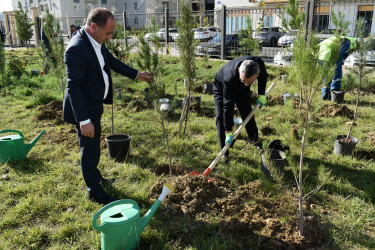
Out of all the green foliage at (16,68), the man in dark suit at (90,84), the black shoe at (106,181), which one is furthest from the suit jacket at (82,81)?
the green foliage at (16,68)

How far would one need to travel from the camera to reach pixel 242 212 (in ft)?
9.06

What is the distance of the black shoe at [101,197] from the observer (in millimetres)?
2906

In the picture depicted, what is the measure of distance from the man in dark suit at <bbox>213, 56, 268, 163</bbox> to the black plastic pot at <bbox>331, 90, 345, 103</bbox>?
10.6 ft

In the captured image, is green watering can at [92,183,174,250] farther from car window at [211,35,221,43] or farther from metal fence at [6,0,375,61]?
car window at [211,35,221,43]

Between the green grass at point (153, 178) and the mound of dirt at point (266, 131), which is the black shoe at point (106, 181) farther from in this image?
the mound of dirt at point (266, 131)

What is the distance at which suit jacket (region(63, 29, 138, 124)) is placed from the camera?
8.13 ft

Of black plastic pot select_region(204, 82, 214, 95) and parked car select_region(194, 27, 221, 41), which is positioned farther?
parked car select_region(194, 27, 221, 41)

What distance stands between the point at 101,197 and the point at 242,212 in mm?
1417

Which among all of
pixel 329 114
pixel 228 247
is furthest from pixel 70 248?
pixel 329 114

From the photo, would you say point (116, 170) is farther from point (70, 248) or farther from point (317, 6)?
point (317, 6)

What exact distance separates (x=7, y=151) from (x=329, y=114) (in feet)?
17.6

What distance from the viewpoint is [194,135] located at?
4.80 metres

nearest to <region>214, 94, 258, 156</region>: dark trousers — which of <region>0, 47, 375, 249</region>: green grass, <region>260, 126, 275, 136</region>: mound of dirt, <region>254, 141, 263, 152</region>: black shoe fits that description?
<region>254, 141, 263, 152</region>: black shoe

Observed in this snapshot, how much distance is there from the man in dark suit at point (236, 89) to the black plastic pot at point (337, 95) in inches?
127
